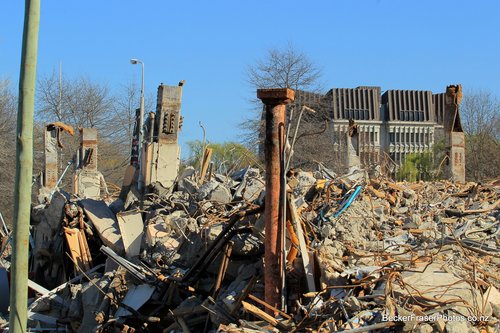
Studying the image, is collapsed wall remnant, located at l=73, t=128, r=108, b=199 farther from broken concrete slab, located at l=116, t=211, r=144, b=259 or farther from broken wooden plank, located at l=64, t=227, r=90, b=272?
broken concrete slab, located at l=116, t=211, r=144, b=259

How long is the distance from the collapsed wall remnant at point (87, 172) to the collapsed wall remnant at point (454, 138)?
8977 millimetres

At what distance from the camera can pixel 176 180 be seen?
15.3 metres

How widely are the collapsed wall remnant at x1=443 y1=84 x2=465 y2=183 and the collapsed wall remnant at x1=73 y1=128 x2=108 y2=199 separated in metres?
8.98

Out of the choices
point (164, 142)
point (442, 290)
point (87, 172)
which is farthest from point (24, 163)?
point (87, 172)

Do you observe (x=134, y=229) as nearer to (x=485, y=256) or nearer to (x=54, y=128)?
(x=485, y=256)

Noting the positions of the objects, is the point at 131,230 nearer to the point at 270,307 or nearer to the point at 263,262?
the point at 263,262

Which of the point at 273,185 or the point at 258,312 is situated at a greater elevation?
the point at 273,185

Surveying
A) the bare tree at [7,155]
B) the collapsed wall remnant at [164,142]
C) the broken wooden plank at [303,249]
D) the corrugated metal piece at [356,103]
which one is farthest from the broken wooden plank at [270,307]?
the corrugated metal piece at [356,103]

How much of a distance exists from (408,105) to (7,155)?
3670 centimetres

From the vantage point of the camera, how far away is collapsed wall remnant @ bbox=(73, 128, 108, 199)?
65.9ft

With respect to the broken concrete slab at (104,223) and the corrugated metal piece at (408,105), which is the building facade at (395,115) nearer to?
the corrugated metal piece at (408,105)

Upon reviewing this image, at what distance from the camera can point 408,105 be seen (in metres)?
64.4

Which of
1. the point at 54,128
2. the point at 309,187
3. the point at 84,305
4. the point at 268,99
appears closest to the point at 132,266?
the point at 84,305

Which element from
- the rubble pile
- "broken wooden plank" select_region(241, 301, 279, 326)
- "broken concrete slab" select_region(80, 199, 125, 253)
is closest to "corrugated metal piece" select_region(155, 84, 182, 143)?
the rubble pile
